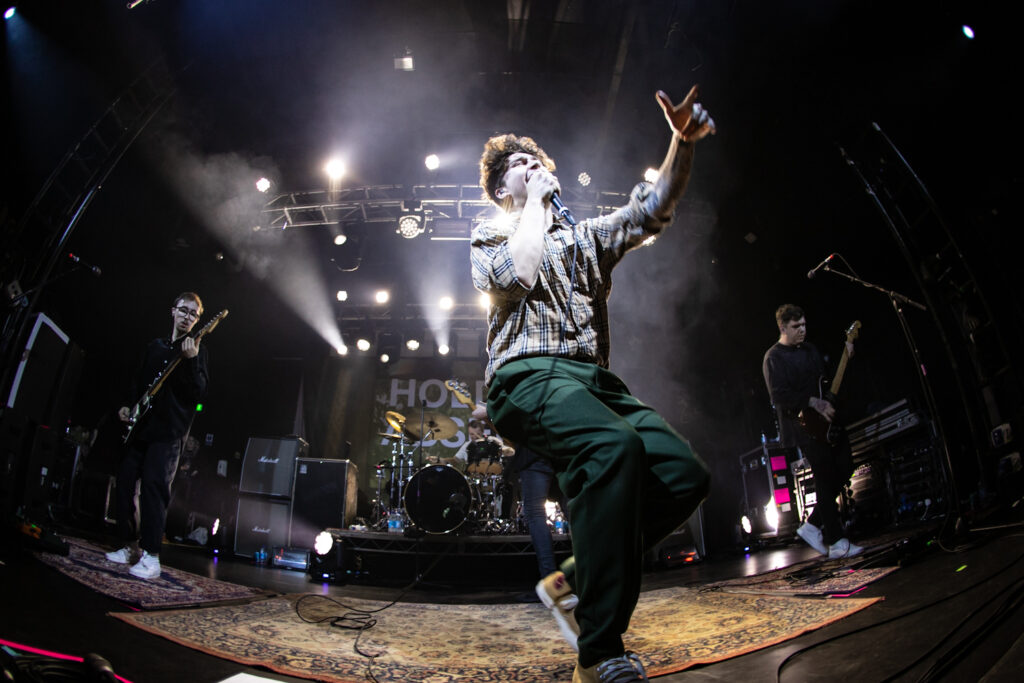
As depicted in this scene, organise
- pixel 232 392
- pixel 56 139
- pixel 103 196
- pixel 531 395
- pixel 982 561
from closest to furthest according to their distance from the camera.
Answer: pixel 531 395, pixel 982 561, pixel 56 139, pixel 103 196, pixel 232 392

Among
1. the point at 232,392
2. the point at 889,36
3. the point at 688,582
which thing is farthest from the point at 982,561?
the point at 232,392

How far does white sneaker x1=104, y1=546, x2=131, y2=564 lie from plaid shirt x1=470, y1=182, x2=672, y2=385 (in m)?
3.94

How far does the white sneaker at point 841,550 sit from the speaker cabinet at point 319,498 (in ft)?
19.8

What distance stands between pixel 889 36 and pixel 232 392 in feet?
37.0

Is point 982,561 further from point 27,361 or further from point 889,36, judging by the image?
point 27,361

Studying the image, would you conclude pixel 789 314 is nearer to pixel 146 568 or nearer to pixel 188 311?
pixel 188 311

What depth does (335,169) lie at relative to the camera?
7.59 meters

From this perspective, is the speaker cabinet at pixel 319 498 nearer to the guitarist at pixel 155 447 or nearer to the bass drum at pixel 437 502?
the bass drum at pixel 437 502

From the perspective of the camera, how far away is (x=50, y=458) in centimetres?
497

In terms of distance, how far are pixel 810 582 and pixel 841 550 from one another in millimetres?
1097

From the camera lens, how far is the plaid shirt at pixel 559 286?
1.43 meters

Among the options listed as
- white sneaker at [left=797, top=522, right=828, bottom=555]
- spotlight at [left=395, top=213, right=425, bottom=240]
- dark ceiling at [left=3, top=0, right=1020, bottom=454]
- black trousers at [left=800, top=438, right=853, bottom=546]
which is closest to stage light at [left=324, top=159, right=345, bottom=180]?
dark ceiling at [left=3, top=0, right=1020, bottom=454]

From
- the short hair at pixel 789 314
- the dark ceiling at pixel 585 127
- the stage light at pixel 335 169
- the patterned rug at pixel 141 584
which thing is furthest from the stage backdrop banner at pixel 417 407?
the short hair at pixel 789 314

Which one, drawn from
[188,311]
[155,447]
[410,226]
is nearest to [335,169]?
[410,226]
